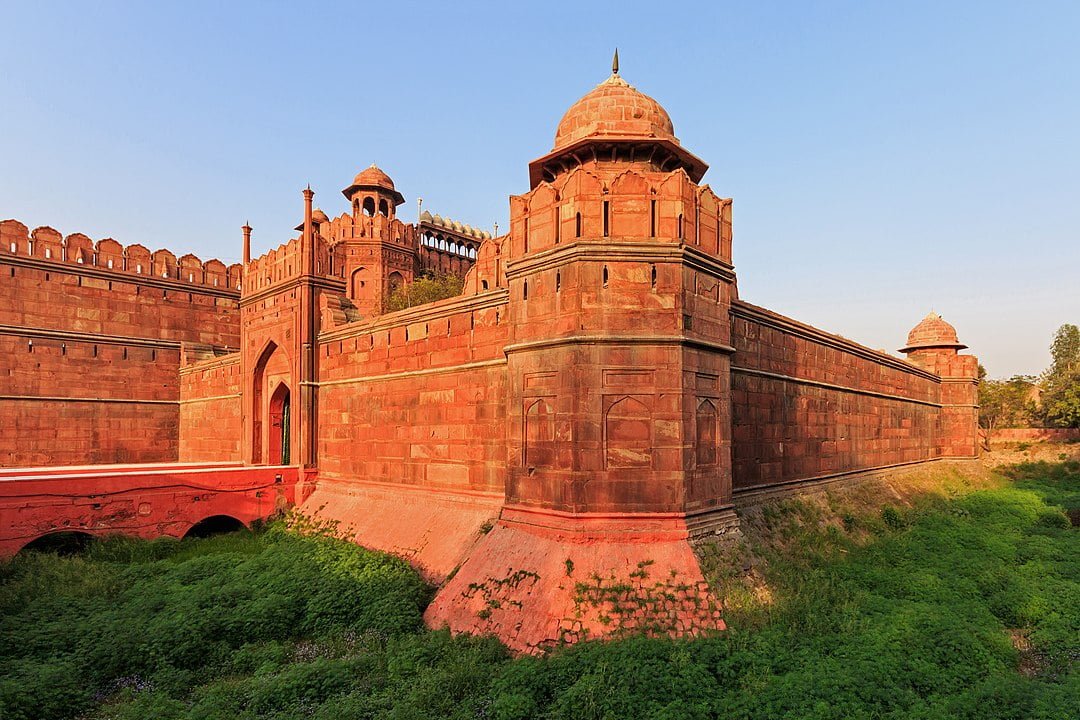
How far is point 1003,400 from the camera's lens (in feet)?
133

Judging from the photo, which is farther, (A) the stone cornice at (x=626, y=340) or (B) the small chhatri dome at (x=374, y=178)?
(B) the small chhatri dome at (x=374, y=178)

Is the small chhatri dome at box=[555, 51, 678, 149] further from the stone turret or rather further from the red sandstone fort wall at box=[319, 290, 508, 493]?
the stone turret

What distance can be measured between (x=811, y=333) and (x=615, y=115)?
7739mm

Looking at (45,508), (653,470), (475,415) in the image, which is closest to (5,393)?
(45,508)

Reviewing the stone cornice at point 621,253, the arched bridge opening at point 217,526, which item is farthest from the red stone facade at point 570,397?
the arched bridge opening at point 217,526

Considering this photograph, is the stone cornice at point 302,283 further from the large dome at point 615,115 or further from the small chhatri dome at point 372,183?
the small chhatri dome at point 372,183

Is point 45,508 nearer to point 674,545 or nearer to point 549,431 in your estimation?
point 549,431

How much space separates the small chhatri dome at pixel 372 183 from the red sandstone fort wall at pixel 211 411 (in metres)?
14.9

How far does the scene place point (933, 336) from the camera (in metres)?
25.8

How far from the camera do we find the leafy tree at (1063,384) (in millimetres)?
33188

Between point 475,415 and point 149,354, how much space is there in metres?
17.0

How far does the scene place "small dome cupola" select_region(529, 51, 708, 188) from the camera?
386 inches

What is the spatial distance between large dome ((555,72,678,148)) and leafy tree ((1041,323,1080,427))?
34.5 meters

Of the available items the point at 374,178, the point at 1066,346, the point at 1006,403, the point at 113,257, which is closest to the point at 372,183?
the point at 374,178
